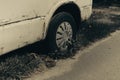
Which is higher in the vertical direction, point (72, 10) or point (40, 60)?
point (72, 10)

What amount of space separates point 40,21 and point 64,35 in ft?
2.65

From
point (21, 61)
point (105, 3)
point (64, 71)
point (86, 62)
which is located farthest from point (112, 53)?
point (105, 3)

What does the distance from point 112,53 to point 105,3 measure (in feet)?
15.7

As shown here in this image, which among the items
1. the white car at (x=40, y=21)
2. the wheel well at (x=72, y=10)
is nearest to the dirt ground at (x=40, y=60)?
the white car at (x=40, y=21)

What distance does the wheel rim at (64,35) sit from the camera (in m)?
6.50

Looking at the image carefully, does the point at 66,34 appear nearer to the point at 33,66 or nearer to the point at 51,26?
the point at 51,26

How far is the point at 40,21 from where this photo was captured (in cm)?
589

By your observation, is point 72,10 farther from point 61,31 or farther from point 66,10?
point 61,31

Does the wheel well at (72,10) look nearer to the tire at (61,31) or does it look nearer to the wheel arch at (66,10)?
the wheel arch at (66,10)

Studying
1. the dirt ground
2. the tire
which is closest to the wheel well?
the tire

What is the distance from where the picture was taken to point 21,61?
6.02m

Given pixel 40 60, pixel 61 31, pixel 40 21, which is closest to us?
pixel 40 21

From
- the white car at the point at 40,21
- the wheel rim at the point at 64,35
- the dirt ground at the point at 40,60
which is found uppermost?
the white car at the point at 40,21

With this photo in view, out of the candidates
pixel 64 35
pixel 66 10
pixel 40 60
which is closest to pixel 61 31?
pixel 64 35
